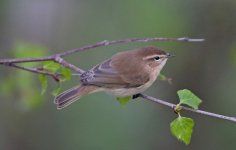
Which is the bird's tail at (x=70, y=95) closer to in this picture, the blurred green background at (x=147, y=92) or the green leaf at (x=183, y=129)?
the green leaf at (x=183, y=129)

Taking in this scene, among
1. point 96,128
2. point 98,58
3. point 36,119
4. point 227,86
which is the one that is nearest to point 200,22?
point 227,86

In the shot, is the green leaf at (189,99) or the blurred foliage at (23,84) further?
the blurred foliage at (23,84)

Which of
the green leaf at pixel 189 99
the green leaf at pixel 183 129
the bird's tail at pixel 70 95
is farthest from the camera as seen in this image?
the bird's tail at pixel 70 95

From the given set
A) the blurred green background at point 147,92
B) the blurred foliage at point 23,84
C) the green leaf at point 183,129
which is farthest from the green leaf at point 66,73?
the blurred green background at point 147,92

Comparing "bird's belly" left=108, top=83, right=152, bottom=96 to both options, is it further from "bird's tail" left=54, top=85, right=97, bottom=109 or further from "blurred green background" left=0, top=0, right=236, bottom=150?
"blurred green background" left=0, top=0, right=236, bottom=150

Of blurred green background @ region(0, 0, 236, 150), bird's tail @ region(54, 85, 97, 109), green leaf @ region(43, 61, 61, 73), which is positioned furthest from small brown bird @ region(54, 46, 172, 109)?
blurred green background @ region(0, 0, 236, 150)

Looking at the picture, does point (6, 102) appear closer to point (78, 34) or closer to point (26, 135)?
point (26, 135)
